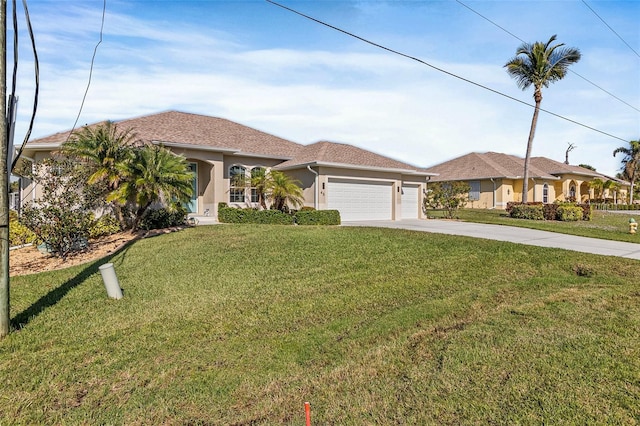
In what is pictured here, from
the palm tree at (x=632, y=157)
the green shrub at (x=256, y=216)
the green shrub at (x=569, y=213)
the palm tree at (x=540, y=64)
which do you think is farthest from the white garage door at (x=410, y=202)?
the palm tree at (x=632, y=157)

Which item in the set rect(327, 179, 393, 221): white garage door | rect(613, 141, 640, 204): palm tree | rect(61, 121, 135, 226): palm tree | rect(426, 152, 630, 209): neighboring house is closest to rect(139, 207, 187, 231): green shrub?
rect(61, 121, 135, 226): palm tree

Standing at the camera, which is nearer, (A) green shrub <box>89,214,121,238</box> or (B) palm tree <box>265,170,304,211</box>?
(A) green shrub <box>89,214,121,238</box>

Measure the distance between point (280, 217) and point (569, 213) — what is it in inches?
704

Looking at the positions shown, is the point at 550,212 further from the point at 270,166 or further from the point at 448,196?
the point at 270,166

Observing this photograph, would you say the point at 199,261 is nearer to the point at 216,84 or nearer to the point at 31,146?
the point at 216,84

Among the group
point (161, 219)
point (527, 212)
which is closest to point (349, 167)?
point (161, 219)

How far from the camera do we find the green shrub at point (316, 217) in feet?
53.9

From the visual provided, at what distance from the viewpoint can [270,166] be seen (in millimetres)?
20625

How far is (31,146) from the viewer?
15.0 metres

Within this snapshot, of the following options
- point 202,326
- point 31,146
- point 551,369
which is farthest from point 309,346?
point 31,146

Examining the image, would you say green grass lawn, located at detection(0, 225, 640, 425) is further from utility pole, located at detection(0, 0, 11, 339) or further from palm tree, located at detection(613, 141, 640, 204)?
palm tree, located at detection(613, 141, 640, 204)

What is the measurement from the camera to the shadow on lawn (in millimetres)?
5691

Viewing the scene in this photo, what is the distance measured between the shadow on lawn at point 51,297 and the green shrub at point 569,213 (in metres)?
23.8

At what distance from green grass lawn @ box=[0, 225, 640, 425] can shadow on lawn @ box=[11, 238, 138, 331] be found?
0.13ft
